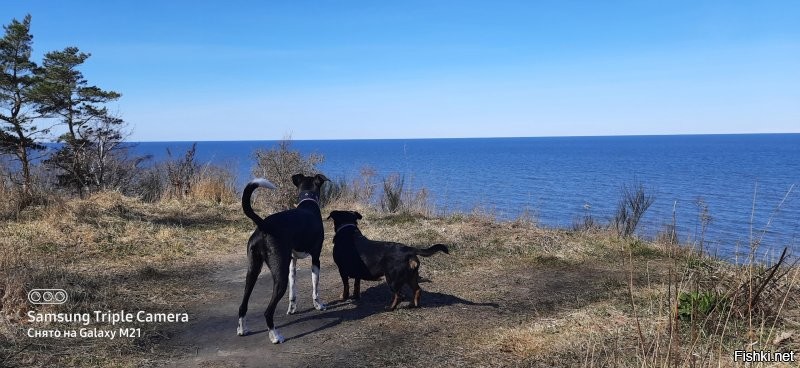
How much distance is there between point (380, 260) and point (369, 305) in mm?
765

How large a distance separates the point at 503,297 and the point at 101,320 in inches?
185

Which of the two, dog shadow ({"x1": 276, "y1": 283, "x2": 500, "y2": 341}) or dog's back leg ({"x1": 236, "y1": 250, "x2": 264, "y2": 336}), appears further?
dog shadow ({"x1": 276, "y1": 283, "x2": 500, "y2": 341})

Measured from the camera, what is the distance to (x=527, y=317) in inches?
233

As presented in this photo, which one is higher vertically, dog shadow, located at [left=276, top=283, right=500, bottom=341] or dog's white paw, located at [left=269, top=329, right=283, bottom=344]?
dog's white paw, located at [left=269, top=329, right=283, bottom=344]

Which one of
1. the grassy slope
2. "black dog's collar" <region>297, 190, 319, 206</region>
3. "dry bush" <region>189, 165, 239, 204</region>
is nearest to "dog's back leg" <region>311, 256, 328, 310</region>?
the grassy slope

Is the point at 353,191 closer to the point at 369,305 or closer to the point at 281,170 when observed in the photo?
the point at 281,170

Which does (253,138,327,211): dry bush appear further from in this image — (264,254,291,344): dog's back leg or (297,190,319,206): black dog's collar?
Answer: (264,254,291,344): dog's back leg

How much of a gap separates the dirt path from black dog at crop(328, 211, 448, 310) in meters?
0.39

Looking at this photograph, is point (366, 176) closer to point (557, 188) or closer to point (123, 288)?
point (123, 288)

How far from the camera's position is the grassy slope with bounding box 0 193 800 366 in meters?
4.60

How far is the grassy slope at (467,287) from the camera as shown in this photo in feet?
15.1

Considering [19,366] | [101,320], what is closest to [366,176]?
[101,320]

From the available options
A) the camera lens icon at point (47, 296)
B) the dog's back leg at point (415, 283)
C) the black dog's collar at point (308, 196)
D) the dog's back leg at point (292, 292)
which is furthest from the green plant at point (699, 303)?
the camera lens icon at point (47, 296)

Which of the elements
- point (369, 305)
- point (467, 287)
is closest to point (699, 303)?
point (467, 287)
